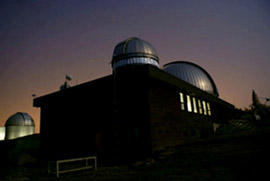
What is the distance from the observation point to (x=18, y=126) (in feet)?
138

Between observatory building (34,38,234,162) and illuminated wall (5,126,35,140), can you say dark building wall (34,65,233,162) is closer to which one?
observatory building (34,38,234,162)

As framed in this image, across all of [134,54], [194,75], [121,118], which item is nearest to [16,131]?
[134,54]

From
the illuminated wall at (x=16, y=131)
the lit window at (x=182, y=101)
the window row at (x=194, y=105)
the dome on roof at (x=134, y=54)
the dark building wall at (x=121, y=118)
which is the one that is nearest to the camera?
the dark building wall at (x=121, y=118)

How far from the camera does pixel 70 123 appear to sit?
1638 centimetres

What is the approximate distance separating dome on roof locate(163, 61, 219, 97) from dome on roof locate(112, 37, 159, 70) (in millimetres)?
6815

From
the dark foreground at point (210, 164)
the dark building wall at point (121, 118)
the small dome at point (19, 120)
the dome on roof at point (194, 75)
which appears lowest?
the dark foreground at point (210, 164)

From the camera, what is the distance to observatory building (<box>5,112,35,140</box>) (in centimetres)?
4169

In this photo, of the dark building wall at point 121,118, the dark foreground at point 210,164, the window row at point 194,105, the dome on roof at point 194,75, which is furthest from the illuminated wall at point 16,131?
the window row at point 194,105

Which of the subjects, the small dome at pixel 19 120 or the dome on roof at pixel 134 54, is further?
the small dome at pixel 19 120

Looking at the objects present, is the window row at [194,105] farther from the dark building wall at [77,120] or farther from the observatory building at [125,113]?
the dark building wall at [77,120]

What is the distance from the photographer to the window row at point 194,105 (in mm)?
16478

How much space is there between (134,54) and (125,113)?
697 centimetres

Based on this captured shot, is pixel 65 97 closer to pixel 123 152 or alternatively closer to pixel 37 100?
pixel 37 100

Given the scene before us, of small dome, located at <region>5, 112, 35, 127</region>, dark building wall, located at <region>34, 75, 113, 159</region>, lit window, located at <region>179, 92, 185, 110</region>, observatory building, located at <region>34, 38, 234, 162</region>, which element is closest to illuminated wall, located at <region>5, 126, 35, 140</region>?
small dome, located at <region>5, 112, 35, 127</region>
